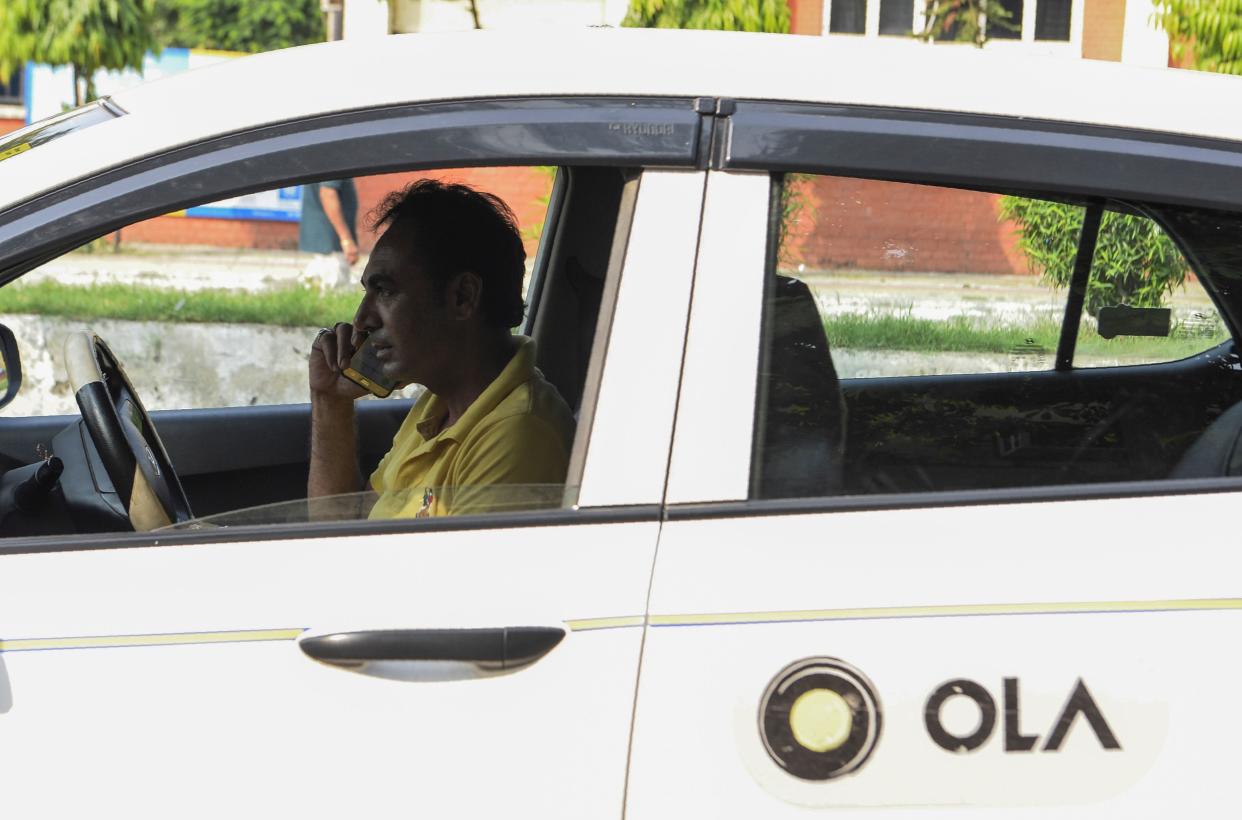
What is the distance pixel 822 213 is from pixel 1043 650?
58 centimetres

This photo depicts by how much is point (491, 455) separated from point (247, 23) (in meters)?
16.3

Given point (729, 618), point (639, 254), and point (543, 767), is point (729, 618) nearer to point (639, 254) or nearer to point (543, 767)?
point (543, 767)

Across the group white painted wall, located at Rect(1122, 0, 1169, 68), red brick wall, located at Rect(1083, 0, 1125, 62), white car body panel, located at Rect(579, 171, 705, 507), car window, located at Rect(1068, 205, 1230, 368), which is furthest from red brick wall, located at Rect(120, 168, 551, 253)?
red brick wall, located at Rect(1083, 0, 1125, 62)

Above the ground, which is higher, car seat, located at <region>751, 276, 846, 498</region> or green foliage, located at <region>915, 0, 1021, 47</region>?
green foliage, located at <region>915, 0, 1021, 47</region>

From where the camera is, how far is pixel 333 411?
8.52ft

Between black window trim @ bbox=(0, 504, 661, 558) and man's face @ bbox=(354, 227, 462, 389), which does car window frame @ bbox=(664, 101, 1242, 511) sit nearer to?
black window trim @ bbox=(0, 504, 661, 558)

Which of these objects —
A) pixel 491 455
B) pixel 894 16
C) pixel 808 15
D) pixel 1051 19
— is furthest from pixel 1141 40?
pixel 491 455

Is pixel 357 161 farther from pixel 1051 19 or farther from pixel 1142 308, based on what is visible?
pixel 1051 19

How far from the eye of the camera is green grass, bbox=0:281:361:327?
28.3ft

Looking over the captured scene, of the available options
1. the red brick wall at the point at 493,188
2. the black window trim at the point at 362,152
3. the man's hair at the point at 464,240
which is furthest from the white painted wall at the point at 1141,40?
the black window trim at the point at 362,152

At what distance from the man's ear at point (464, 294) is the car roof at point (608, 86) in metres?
0.58

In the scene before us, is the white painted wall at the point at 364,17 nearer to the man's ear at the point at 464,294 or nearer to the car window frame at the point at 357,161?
the man's ear at the point at 464,294

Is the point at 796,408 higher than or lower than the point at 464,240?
lower

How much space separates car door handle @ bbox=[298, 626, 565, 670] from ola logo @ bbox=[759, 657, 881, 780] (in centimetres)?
26
